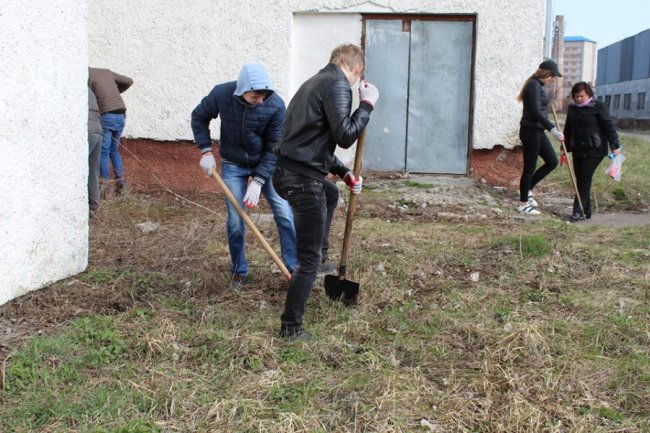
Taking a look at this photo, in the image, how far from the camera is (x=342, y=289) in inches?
196

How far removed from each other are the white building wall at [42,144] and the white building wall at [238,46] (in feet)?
13.5

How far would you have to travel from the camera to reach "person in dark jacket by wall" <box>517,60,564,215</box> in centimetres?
827

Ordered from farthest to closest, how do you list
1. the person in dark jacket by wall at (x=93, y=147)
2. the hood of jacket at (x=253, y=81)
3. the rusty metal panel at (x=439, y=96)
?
the rusty metal panel at (x=439, y=96) → the person in dark jacket by wall at (x=93, y=147) → the hood of jacket at (x=253, y=81)

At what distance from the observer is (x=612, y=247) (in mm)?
6664

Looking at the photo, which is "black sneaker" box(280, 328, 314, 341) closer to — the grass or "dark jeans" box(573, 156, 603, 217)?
the grass

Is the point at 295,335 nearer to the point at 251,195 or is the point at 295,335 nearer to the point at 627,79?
the point at 251,195

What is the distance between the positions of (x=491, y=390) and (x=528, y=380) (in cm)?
24

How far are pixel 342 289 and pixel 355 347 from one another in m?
0.79

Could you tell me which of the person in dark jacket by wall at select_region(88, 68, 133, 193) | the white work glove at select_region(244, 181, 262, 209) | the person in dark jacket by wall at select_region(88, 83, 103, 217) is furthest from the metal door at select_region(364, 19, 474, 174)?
the white work glove at select_region(244, 181, 262, 209)

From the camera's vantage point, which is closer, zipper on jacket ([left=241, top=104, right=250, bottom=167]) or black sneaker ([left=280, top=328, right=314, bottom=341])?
black sneaker ([left=280, top=328, right=314, bottom=341])

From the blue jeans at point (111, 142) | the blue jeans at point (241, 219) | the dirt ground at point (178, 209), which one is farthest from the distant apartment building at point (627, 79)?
the blue jeans at point (241, 219)

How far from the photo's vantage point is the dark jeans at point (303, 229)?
416 cm

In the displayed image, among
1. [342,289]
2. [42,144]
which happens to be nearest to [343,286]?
[342,289]

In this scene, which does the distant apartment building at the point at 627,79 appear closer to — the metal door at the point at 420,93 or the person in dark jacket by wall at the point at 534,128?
the metal door at the point at 420,93
